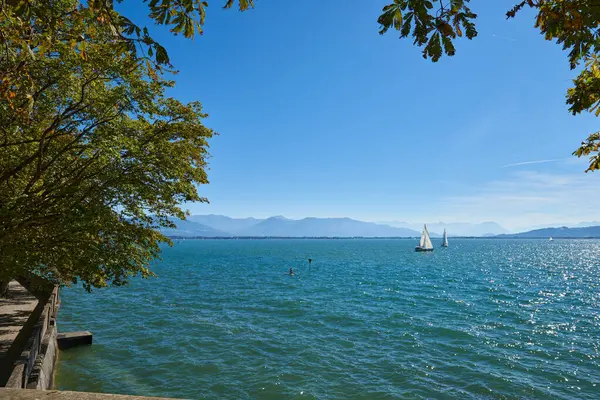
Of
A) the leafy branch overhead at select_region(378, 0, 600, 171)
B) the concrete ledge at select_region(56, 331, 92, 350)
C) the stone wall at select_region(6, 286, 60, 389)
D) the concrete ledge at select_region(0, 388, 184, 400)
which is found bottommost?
the concrete ledge at select_region(56, 331, 92, 350)

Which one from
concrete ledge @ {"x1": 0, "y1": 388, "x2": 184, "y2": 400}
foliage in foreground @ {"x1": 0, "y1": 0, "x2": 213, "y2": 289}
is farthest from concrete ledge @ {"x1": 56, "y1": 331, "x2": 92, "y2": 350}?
concrete ledge @ {"x1": 0, "y1": 388, "x2": 184, "y2": 400}

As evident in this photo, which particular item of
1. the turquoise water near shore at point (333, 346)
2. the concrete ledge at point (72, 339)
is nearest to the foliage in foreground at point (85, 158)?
the turquoise water near shore at point (333, 346)

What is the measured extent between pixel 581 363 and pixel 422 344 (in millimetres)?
8521

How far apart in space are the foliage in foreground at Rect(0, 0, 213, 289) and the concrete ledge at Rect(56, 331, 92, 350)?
9138mm

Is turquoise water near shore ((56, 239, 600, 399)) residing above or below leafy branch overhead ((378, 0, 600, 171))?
below

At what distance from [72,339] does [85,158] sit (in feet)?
47.1

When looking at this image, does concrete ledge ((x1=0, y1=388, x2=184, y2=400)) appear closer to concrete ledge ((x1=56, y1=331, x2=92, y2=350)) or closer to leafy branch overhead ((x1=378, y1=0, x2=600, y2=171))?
leafy branch overhead ((x1=378, y1=0, x2=600, y2=171))

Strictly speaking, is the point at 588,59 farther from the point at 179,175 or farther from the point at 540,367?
the point at 540,367

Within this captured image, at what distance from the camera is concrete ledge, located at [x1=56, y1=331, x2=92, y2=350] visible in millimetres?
20594

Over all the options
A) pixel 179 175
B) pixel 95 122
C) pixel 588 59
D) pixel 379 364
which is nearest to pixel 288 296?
pixel 379 364

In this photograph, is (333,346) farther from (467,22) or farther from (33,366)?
(467,22)

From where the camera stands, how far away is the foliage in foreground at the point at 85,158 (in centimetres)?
996

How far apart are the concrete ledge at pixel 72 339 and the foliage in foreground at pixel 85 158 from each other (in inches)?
360

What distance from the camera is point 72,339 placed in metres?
21.0
